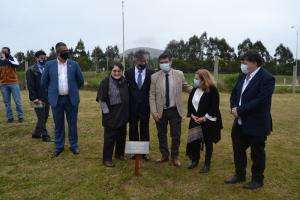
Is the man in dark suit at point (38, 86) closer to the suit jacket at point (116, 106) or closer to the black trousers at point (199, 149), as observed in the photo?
the suit jacket at point (116, 106)

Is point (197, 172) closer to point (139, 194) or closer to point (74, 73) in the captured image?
point (139, 194)

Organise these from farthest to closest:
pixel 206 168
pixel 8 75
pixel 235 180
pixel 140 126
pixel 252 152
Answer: pixel 8 75
pixel 140 126
pixel 206 168
pixel 235 180
pixel 252 152

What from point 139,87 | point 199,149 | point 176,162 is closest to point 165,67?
point 139,87

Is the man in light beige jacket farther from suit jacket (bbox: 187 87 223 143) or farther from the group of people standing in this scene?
suit jacket (bbox: 187 87 223 143)

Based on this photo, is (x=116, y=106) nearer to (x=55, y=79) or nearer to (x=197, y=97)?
(x=55, y=79)

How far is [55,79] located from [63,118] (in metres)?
0.75

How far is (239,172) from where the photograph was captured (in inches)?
263

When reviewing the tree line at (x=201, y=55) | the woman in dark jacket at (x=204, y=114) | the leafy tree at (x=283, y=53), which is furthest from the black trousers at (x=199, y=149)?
the leafy tree at (x=283, y=53)

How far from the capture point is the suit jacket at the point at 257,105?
19.9 ft

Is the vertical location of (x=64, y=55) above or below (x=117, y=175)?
above

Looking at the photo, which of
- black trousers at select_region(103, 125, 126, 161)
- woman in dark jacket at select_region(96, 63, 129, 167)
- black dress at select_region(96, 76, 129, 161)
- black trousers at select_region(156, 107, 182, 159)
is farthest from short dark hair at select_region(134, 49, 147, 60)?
black trousers at select_region(103, 125, 126, 161)

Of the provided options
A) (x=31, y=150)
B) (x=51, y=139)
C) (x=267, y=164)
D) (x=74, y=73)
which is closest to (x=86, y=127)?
(x=51, y=139)

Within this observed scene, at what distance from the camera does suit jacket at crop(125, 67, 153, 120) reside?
750 centimetres

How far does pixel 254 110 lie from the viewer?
20.2 feet
